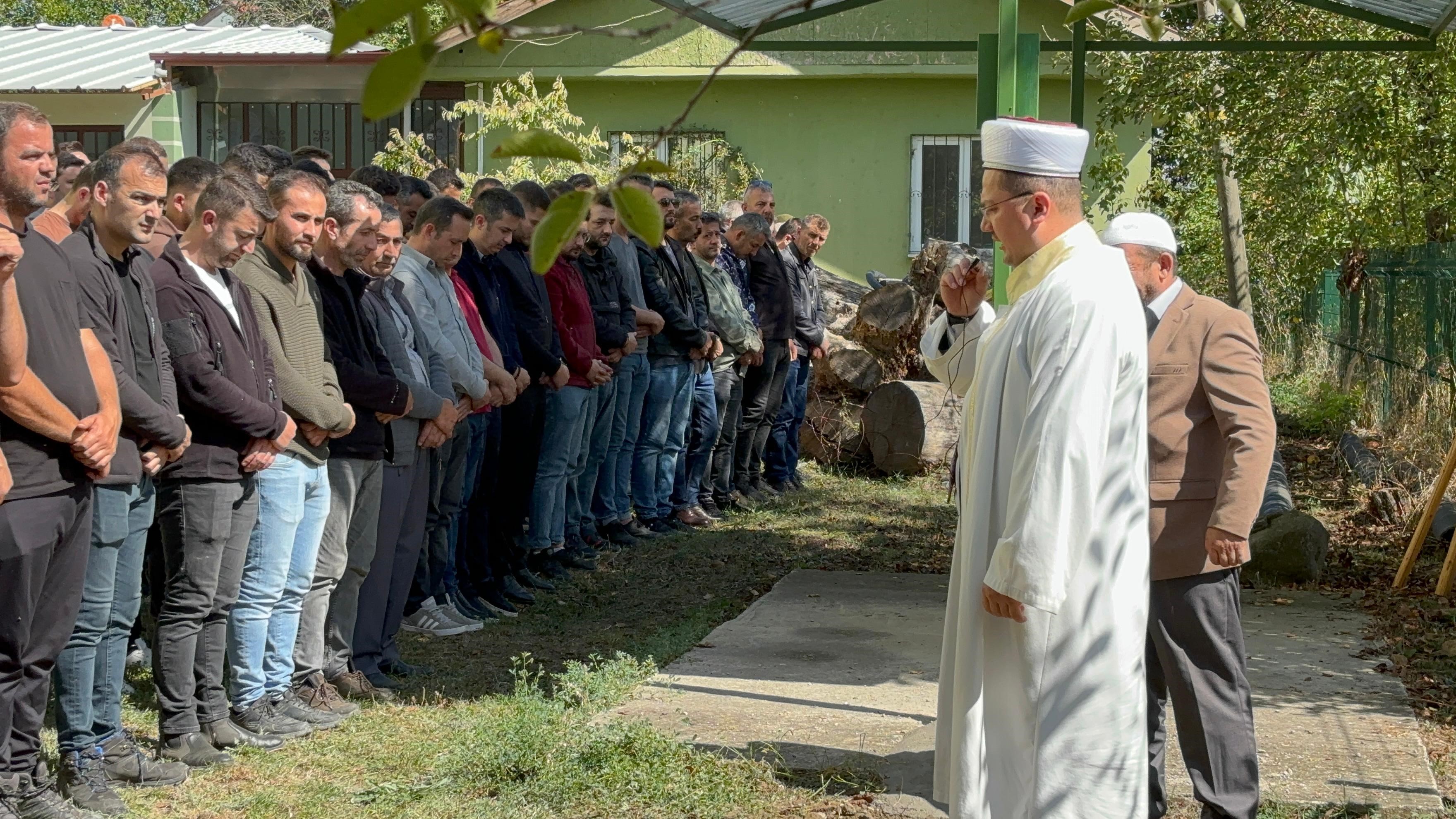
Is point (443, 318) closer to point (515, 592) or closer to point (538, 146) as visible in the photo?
point (515, 592)

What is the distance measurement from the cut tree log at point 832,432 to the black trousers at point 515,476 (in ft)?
16.0

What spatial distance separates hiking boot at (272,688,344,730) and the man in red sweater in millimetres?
3095

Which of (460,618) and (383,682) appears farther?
(460,618)

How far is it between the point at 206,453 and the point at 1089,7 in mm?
4149

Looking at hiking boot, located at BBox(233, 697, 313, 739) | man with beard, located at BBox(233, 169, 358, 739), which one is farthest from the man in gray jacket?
hiking boot, located at BBox(233, 697, 313, 739)

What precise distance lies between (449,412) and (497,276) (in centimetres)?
176

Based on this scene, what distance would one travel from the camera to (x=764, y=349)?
12.4 meters

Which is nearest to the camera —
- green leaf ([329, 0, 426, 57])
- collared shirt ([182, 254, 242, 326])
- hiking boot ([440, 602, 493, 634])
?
green leaf ([329, 0, 426, 57])

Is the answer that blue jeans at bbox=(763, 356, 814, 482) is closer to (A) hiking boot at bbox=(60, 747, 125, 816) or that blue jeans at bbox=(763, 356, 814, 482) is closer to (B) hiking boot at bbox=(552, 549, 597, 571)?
(B) hiking boot at bbox=(552, 549, 597, 571)

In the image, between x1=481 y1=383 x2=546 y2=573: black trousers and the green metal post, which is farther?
x1=481 y1=383 x2=546 y2=573: black trousers

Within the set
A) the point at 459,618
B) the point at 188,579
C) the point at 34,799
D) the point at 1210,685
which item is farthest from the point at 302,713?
the point at 1210,685

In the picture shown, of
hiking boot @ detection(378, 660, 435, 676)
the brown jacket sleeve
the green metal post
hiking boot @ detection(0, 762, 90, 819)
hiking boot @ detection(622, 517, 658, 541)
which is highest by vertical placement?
the green metal post

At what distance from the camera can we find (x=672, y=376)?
428 inches

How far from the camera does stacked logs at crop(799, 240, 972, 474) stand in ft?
43.0
